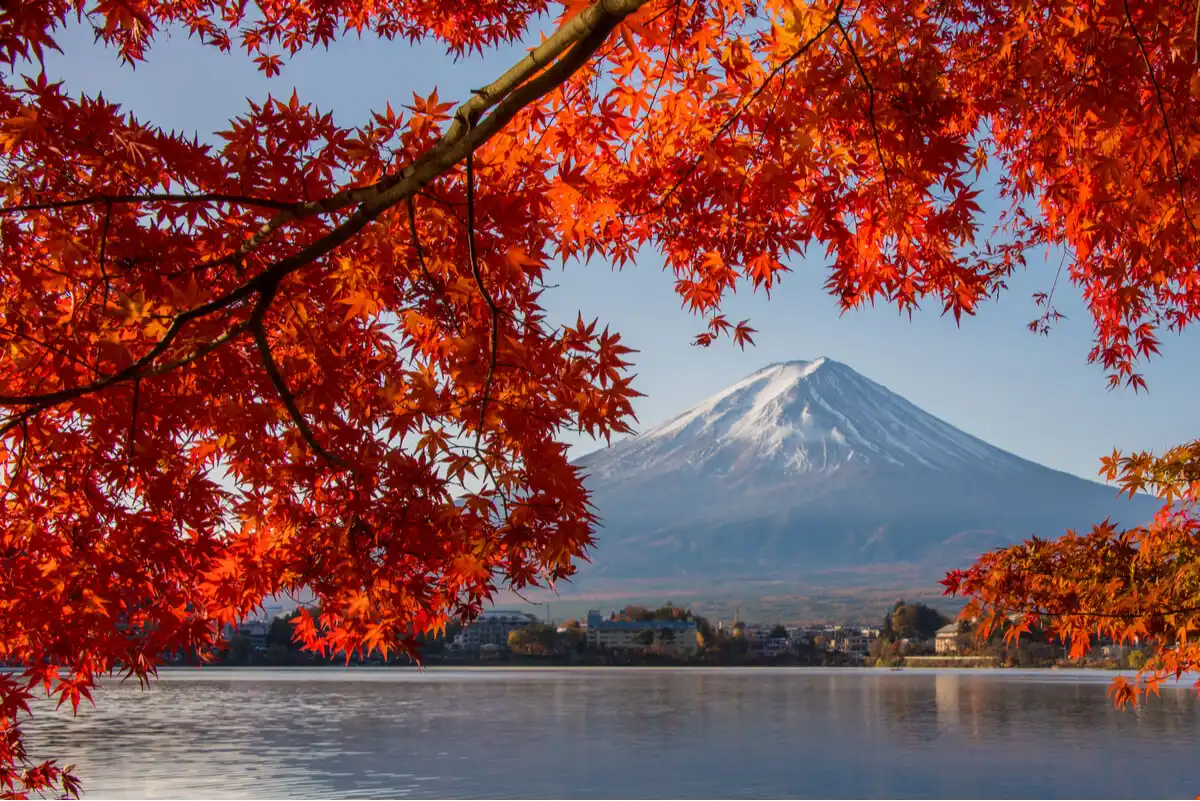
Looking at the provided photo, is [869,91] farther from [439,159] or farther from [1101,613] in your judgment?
[1101,613]

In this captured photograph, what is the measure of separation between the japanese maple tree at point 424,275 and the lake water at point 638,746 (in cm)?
2596

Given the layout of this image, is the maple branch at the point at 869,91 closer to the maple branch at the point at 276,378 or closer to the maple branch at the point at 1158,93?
the maple branch at the point at 1158,93

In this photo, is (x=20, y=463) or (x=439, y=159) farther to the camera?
(x=20, y=463)

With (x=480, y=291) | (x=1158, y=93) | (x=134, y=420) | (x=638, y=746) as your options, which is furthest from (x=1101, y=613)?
(x=638, y=746)

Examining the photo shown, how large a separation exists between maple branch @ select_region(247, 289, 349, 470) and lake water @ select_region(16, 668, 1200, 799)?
27.6 m

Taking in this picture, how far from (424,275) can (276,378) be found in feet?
2.11

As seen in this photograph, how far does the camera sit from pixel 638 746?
157 ft

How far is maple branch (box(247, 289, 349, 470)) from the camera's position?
10.7 feet

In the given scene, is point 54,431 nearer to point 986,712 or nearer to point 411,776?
point 411,776

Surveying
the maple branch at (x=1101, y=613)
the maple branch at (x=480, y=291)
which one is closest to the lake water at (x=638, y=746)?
the maple branch at (x=1101, y=613)

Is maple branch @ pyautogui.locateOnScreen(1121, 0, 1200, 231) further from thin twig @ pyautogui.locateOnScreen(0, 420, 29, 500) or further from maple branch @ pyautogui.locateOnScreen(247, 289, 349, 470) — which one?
thin twig @ pyautogui.locateOnScreen(0, 420, 29, 500)

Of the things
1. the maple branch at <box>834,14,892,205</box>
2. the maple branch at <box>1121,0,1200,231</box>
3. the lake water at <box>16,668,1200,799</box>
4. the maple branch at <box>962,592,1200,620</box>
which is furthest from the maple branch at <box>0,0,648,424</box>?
the lake water at <box>16,668,1200,799</box>

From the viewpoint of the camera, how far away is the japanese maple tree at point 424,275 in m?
3.30

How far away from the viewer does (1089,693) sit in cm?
7956
